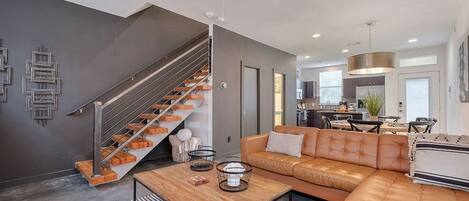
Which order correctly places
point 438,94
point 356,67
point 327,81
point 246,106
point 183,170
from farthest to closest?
point 327,81, point 438,94, point 246,106, point 356,67, point 183,170

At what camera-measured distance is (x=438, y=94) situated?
6301 millimetres

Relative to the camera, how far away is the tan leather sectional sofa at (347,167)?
6.05 feet

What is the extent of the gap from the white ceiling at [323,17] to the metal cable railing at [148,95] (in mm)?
1118

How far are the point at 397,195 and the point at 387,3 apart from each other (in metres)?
2.99

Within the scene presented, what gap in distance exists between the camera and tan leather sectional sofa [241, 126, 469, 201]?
1.84 meters

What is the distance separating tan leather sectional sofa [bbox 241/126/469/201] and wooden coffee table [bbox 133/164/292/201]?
0.59 m

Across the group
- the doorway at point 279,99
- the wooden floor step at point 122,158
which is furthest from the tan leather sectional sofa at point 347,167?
the doorway at point 279,99

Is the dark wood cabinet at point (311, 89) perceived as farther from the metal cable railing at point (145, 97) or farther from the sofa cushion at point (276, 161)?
the sofa cushion at point (276, 161)

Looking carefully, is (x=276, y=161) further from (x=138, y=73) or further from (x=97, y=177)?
(x=138, y=73)

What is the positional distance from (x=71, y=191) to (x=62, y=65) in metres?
1.90

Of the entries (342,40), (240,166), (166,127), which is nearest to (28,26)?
(166,127)

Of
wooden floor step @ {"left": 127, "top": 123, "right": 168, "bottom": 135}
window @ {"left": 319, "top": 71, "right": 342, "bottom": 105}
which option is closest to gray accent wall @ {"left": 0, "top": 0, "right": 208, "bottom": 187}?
wooden floor step @ {"left": 127, "top": 123, "right": 168, "bottom": 135}

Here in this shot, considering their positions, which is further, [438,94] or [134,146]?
[438,94]

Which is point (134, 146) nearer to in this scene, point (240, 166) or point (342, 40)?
point (240, 166)
